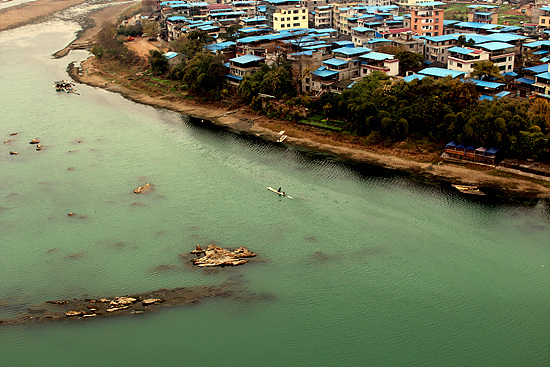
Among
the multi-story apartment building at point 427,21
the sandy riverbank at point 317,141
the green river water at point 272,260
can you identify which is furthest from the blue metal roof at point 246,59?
the multi-story apartment building at point 427,21

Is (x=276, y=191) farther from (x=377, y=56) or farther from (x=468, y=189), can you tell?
(x=377, y=56)

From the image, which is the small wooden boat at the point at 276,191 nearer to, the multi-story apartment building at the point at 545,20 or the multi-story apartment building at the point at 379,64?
the multi-story apartment building at the point at 379,64

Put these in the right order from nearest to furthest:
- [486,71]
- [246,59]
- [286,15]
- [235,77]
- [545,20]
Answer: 1. [486,71]
2. [246,59]
3. [235,77]
4. [545,20]
5. [286,15]

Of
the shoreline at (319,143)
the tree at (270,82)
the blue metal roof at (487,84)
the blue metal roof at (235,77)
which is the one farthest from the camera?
the blue metal roof at (235,77)

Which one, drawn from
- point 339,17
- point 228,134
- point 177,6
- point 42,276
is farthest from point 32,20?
point 42,276

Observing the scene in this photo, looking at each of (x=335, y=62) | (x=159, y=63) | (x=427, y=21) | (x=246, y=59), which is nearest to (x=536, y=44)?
(x=427, y=21)

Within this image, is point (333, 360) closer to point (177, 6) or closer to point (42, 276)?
point (42, 276)
